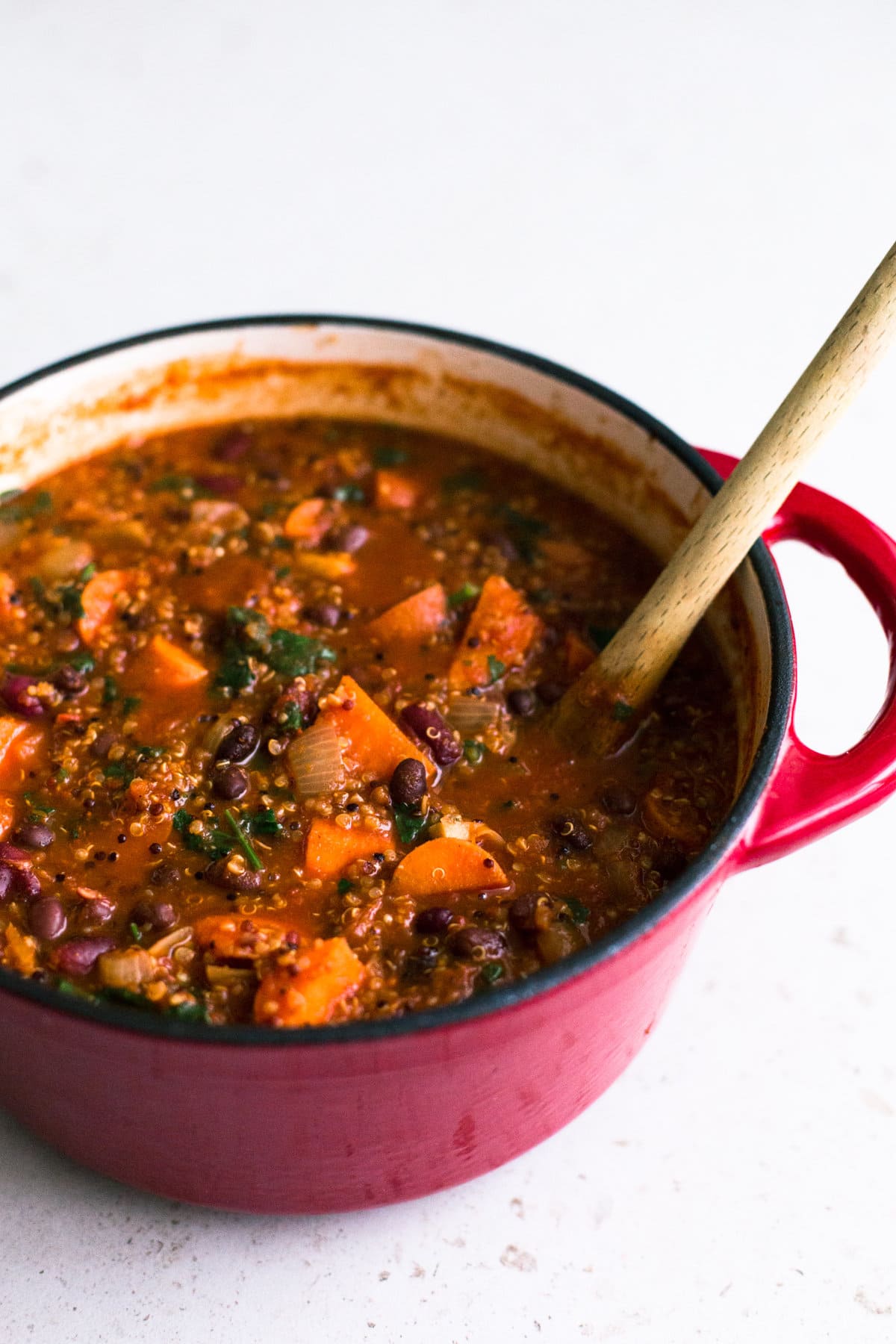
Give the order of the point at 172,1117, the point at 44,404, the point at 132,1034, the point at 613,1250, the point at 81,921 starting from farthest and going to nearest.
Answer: the point at 44,404 < the point at 613,1250 < the point at 81,921 < the point at 172,1117 < the point at 132,1034

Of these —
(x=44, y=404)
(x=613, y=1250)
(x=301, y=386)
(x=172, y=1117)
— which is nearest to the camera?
(x=172, y=1117)

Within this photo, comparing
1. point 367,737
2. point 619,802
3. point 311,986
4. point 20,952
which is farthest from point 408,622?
point 20,952

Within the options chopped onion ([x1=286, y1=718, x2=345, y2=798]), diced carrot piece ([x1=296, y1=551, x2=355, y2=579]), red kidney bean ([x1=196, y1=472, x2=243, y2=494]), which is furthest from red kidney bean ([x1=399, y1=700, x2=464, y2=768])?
red kidney bean ([x1=196, y1=472, x2=243, y2=494])

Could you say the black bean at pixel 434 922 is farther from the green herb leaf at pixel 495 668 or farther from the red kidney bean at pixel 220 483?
the red kidney bean at pixel 220 483

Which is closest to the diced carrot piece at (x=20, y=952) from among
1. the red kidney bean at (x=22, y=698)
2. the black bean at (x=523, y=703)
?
the red kidney bean at (x=22, y=698)

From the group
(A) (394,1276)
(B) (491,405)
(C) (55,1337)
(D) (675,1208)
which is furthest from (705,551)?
(C) (55,1337)

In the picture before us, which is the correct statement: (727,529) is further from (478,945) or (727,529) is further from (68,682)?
(68,682)

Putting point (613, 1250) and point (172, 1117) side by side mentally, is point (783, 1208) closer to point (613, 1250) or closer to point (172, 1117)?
Answer: point (613, 1250)
